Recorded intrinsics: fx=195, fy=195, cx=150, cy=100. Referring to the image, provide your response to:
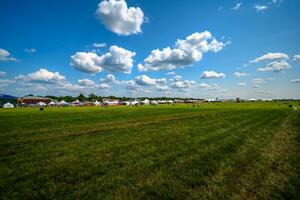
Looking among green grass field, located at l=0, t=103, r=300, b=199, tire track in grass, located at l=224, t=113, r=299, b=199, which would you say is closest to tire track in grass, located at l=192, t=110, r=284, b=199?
green grass field, located at l=0, t=103, r=300, b=199

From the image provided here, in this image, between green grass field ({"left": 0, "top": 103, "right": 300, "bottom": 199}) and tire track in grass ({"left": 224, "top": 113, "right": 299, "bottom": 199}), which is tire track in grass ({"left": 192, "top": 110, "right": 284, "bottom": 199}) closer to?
green grass field ({"left": 0, "top": 103, "right": 300, "bottom": 199})

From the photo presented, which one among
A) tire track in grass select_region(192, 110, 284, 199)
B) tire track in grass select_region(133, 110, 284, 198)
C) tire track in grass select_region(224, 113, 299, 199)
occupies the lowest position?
tire track in grass select_region(224, 113, 299, 199)

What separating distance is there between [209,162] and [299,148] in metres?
5.48

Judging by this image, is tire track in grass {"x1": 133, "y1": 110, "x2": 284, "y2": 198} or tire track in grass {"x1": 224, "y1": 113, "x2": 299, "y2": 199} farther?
tire track in grass {"x1": 133, "y1": 110, "x2": 284, "y2": 198}

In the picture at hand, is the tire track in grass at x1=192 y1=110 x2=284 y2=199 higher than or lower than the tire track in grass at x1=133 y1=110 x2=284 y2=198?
lower

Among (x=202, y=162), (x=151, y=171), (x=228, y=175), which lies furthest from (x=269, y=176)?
(x=151, y=171)

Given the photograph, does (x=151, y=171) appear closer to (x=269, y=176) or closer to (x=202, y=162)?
(x=202, y=162)

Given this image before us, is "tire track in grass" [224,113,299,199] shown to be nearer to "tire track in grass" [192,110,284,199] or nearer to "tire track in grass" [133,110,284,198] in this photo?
"tire track in grass" [192,110,284,199]

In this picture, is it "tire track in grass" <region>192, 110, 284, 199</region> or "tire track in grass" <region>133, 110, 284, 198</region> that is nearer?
"tire track in grass" <region>192, 110, 284, 199</region>

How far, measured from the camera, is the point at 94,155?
8141 mm

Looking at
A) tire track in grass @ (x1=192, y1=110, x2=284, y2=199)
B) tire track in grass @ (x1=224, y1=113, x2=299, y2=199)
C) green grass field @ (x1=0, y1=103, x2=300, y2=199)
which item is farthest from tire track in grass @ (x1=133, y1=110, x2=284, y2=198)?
tire track in grass @ (x1=224, y1=113, x2=299, y2=199)

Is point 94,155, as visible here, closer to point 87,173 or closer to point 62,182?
point 87,173

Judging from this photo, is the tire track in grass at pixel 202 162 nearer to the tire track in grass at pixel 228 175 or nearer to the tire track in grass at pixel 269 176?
the tire track in grass at pixel 228 175

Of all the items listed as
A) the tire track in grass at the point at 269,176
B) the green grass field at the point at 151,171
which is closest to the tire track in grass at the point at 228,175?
the green grass field at the point at 151,171
